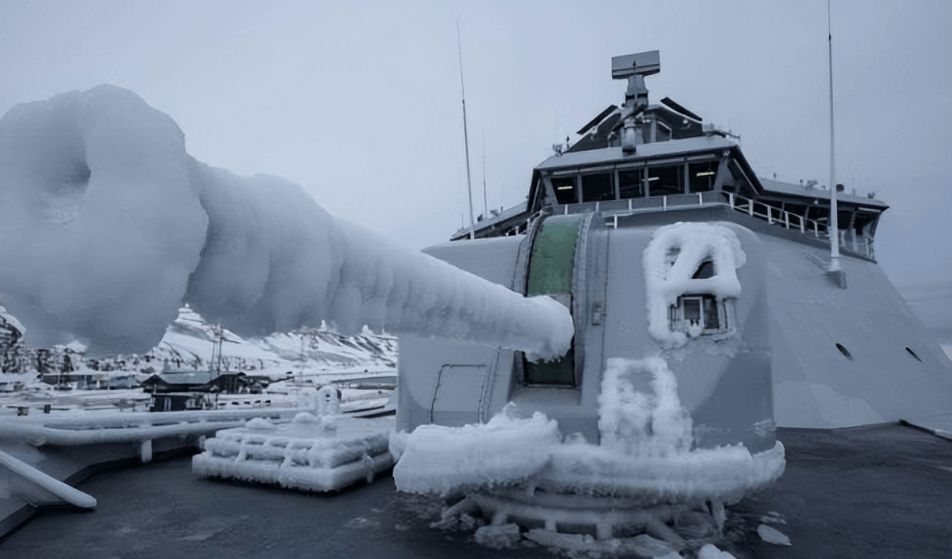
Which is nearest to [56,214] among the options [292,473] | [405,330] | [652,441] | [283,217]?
[283,217]

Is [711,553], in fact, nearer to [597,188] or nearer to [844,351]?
[844,351]

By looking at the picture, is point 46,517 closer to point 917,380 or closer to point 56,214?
point 56,214

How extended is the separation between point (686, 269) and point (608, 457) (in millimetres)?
1604

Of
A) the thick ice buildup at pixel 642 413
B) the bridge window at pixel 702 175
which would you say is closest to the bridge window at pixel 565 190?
the bridge window at pixel 702 175

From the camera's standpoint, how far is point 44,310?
4.33 feet

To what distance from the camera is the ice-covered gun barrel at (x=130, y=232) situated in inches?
51.5

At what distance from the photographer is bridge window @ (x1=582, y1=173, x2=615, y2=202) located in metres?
17.8

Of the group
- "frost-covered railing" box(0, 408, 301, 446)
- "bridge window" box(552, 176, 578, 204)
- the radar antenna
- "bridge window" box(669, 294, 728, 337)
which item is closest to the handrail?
"frost-covered railing" box(0, 408, 301, 446)

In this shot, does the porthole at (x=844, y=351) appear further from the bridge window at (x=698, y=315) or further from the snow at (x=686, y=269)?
the bridge window at (x=698, y=315)

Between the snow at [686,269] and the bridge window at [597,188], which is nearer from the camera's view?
the snow at [686,269]

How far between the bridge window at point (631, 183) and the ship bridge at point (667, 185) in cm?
3

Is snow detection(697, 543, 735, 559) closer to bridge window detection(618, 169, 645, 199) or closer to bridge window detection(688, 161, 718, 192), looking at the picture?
bridge window detection(618, 169, 645, 199)

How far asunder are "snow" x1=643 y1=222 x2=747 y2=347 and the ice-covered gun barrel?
3.41 meters

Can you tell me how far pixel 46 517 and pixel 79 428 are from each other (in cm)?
262
